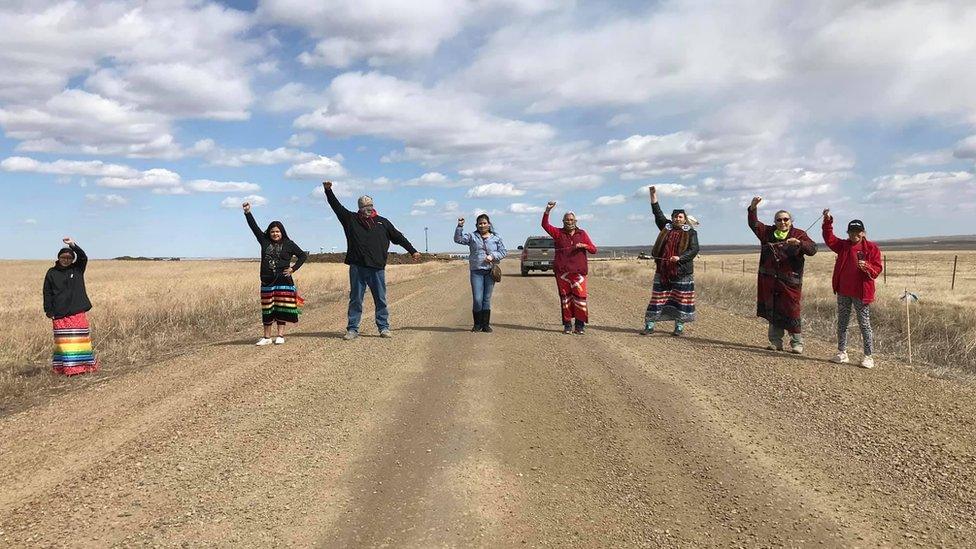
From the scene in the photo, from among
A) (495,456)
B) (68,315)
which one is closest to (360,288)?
(68,315)

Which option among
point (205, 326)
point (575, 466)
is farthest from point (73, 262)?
point (575, 466)

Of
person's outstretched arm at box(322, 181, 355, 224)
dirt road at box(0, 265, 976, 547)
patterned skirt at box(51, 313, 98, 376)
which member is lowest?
dirt road at box(0, 265, 976, 547)

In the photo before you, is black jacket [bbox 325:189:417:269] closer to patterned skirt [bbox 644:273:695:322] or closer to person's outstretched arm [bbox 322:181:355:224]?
person's outstretched arm [bbox 322:181:355:224]

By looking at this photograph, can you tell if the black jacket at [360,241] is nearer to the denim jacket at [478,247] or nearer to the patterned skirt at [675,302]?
the denim jacket at [478,247]

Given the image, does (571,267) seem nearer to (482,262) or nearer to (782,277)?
(482,262)

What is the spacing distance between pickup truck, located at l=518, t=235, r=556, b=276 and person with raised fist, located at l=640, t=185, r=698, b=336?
1917 centimetres

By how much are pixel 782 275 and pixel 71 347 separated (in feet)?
29.4

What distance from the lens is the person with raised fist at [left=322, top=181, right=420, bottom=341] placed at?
9.23 m

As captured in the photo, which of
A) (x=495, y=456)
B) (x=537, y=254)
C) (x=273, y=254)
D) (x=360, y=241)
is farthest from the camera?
(x=537, y=254)

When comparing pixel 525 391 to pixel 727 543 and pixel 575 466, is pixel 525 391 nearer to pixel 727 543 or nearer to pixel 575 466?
pixel 575 466

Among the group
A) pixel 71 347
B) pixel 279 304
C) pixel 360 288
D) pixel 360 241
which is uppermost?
pixel 360 241

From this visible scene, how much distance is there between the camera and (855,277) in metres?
7.66

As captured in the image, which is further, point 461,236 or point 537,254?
point 537,254

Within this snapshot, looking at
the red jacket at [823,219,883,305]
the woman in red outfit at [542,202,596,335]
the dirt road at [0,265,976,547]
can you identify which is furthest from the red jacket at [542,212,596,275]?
the red jacket at [823,219,883,305]
